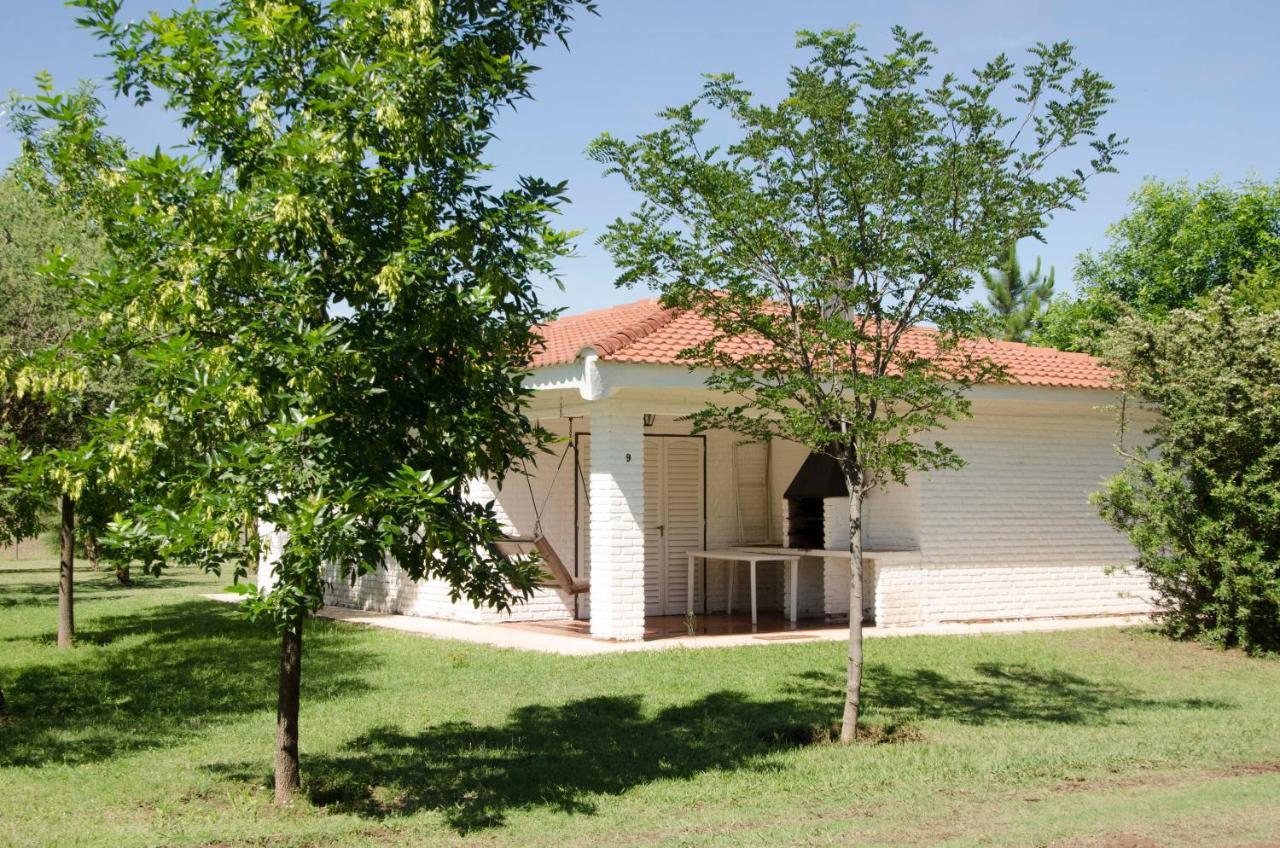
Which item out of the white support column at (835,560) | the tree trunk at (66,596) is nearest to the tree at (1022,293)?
the white support column at (835,560)

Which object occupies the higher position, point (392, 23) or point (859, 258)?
point (392, 23)

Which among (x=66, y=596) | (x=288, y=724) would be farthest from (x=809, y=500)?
(x=288, y=724)

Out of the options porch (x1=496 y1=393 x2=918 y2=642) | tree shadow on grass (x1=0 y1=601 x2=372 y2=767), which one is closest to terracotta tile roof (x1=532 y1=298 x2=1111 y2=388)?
porch (x1=496 y1=393 x2=918 y2=642)

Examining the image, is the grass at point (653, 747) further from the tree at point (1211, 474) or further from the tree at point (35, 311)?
the tree at point (35, 311)

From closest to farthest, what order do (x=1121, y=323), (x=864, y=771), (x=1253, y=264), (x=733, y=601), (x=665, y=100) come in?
(x=864, y=771) → (x=665, y=100) → (x=1121, y=323) → (x=733, y=601) → (x=1253, y=264)

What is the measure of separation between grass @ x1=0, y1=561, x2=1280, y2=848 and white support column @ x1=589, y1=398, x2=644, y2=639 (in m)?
0.97

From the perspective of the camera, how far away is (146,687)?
37.8 ft

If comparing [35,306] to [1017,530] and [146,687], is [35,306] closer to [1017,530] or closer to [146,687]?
[146,687]

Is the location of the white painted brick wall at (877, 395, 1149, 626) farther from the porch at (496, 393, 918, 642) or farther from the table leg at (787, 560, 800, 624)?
the table leg at (787, 560, 800, 624)

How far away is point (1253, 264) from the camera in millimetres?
37219

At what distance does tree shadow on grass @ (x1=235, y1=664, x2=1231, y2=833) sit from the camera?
7309 mm

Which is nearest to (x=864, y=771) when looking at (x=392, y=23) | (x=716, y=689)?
(x=716, y=689)

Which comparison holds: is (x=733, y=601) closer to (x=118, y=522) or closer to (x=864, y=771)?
(x=864, y=771)

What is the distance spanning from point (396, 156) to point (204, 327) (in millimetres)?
1396
